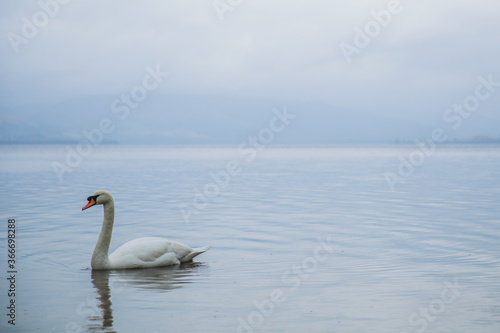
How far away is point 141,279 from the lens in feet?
35.5

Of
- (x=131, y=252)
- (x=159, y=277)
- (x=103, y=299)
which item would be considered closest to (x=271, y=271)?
(x=159, y=277)

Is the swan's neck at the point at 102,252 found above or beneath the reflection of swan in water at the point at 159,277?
above

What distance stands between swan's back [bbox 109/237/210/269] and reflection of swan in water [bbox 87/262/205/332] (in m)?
0.12

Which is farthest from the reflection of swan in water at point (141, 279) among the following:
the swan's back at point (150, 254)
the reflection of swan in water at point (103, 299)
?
the swan's back at point (150, 254)

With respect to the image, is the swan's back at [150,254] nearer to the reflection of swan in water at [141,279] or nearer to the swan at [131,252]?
the swan at [131,252]

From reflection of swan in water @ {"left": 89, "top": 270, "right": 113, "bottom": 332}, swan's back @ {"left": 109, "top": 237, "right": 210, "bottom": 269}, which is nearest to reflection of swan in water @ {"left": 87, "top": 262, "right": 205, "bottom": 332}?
reflection of swan in water @ {"left": 89, "top": 270, "right": 113, "bottom": 332}

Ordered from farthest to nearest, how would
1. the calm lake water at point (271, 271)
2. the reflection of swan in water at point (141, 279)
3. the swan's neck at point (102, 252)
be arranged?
the swan's neck at point (102, 252) < the reflection of swan in water at point (141, 279) < the calm lake water at point (271, 271)

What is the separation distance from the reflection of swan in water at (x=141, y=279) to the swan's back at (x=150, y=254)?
120mm

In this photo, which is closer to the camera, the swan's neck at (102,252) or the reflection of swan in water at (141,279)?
the reflection of swan in water at (141,279)

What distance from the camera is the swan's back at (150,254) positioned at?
11.6m

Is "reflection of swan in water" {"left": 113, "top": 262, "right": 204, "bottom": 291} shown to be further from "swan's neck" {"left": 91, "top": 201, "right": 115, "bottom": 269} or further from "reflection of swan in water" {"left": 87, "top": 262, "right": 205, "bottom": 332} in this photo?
"swan's neck" {"left": 91, "top": 201, "right": 115, "bottom": 269}

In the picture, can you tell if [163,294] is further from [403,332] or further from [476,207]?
[476,207]

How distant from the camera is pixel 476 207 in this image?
22.5 m

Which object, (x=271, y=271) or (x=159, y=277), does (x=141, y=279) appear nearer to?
(x=159, y=277)
